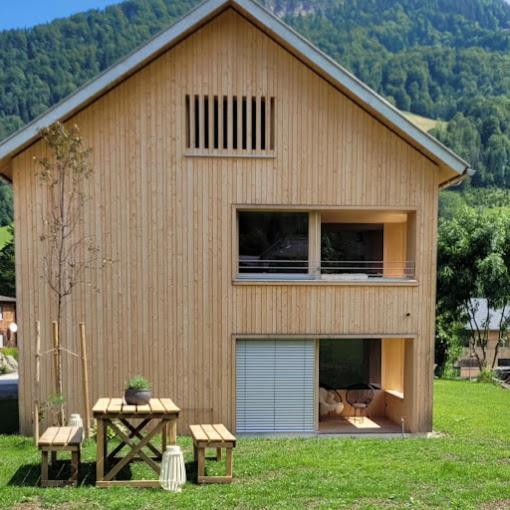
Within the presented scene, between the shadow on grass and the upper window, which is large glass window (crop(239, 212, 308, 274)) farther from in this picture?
the shadow on grass

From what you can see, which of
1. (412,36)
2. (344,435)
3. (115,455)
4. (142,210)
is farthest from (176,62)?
(412,36)

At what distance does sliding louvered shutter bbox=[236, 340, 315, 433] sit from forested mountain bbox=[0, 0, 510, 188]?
80083 mm

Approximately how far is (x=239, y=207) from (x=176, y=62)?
3.09 metres

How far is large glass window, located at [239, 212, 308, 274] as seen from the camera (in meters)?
12.4

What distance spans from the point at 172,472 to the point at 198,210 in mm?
5462

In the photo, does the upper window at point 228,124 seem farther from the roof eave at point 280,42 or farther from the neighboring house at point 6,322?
the neighboring house at point 6,322

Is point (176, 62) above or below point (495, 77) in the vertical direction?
below

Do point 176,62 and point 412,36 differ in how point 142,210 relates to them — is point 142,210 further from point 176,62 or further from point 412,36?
point 412,36

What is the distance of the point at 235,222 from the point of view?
12.2m

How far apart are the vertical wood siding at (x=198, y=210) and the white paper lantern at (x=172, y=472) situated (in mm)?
3754

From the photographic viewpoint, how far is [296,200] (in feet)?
40.3

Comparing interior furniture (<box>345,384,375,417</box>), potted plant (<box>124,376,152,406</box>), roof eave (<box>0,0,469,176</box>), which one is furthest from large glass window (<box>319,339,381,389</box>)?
potted plant (<box>124,376,152,406</box>)

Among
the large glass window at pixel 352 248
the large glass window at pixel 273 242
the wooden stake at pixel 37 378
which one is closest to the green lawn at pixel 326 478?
the wooden stake at pixel 37 378

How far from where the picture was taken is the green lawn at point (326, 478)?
774 centimetres
